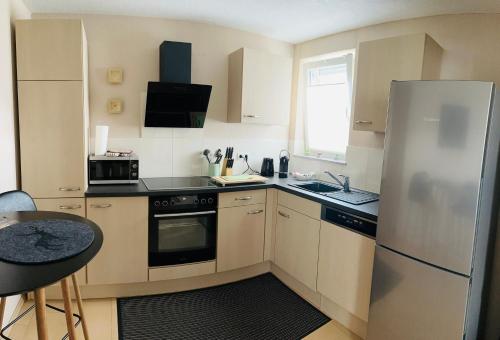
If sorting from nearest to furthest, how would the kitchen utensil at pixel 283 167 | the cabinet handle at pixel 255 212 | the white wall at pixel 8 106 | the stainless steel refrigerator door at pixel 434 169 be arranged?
the stainless steel refrigerator door at pixel 434 169
the white wall at pixel 8 106
the cabinet handle at pixel 255 212
the kitchen utensil at pixel 283 167

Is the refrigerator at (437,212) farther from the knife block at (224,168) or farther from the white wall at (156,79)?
the white wall at (156,79)

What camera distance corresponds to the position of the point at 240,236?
297 cm

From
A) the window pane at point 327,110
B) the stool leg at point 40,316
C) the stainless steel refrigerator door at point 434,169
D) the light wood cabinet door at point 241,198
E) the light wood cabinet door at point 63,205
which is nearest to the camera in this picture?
the stool leg at point 40,316

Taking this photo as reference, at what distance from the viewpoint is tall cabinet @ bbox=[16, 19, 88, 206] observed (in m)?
2.33

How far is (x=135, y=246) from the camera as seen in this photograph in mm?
2633

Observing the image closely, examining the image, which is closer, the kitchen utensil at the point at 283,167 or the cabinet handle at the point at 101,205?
the cabinet handle at the point at 101,205

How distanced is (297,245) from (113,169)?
64.5 inches

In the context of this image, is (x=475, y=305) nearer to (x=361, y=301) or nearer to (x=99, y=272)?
(x=361, y=301)

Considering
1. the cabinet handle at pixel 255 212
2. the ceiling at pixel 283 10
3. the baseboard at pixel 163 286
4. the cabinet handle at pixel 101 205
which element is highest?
the ceiling at pixel 283 10

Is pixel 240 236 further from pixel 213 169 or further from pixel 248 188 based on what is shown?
pixel 213 169

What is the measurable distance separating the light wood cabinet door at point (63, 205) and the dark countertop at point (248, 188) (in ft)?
0.31

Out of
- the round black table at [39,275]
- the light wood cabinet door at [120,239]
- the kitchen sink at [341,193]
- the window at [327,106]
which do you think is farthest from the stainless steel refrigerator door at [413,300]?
the light wood cabinet door at [120,239]

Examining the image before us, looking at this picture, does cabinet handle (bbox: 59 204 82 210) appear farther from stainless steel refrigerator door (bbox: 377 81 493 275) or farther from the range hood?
stainless steel refrigerator door (bbox: 377 81 493 275)

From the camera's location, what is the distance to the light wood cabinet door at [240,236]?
2891mm
